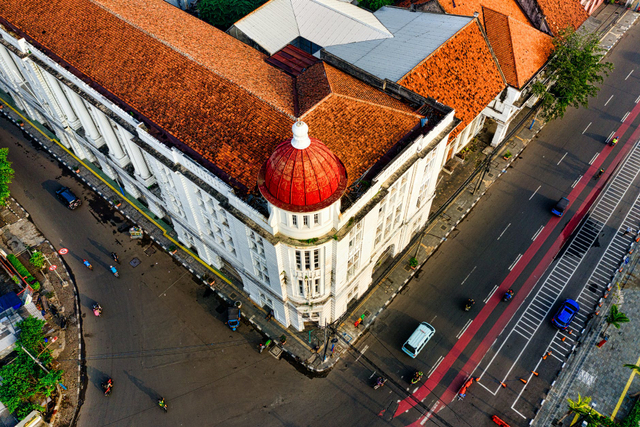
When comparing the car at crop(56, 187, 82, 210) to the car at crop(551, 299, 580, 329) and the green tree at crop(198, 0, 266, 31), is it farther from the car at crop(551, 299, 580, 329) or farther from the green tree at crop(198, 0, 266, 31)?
the car at crop(551, 299, 580, 329)

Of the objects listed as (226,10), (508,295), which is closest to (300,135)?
(508,295)

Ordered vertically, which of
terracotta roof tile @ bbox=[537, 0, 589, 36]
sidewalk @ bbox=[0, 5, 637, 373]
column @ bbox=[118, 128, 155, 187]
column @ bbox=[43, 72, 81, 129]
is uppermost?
column @ bbox=[43, 72, 81, 129]

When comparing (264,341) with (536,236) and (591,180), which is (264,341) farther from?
(591,180)

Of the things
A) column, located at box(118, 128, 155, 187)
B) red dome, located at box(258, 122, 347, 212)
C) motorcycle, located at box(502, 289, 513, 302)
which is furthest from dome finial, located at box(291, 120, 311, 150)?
motorcycle, located at box(502, 289, 513, 302)

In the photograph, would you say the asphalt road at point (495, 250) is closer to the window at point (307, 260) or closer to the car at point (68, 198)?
the window at point (307, 260)

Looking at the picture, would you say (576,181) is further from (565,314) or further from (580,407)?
(580,407)

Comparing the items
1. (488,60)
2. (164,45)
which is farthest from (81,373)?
(488,60)
